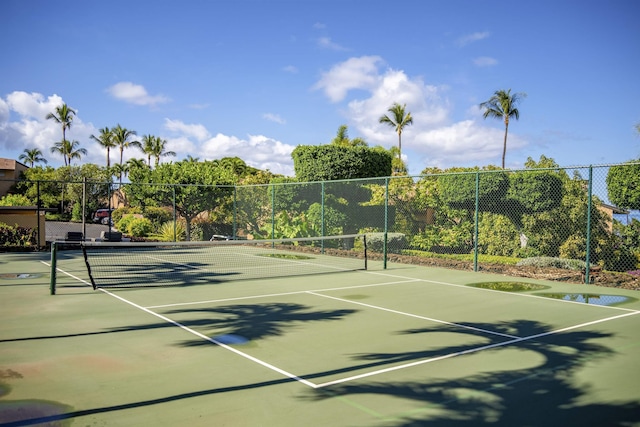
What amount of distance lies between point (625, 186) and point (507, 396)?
13.6m

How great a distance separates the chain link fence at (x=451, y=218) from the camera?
14664mm

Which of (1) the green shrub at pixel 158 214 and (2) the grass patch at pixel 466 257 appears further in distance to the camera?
(1) the green shrub at pixel 158 214

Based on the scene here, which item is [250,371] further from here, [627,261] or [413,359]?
[627,261]

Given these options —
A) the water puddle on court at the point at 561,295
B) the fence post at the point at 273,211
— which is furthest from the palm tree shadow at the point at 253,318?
the fence post at the point at 273,211

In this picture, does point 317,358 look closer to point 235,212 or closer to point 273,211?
point 273,211

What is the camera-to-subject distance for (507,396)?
462 cm

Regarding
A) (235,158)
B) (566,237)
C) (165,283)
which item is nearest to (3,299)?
(165,283)

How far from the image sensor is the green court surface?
168 inches

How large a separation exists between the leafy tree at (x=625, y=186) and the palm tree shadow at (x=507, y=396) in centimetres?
1131

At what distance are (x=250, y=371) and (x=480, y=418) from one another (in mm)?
2425

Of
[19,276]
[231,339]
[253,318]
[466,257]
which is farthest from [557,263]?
[19,276]

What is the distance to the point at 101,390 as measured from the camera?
15.6ft

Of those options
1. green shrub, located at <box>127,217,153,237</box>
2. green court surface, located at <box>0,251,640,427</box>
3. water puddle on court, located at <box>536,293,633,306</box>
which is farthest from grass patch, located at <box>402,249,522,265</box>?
green shrub, located at <box>127,217,153,237</box>

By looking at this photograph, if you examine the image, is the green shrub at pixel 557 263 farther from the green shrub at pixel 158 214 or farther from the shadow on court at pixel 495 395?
the green shrub at pixel 158 214
